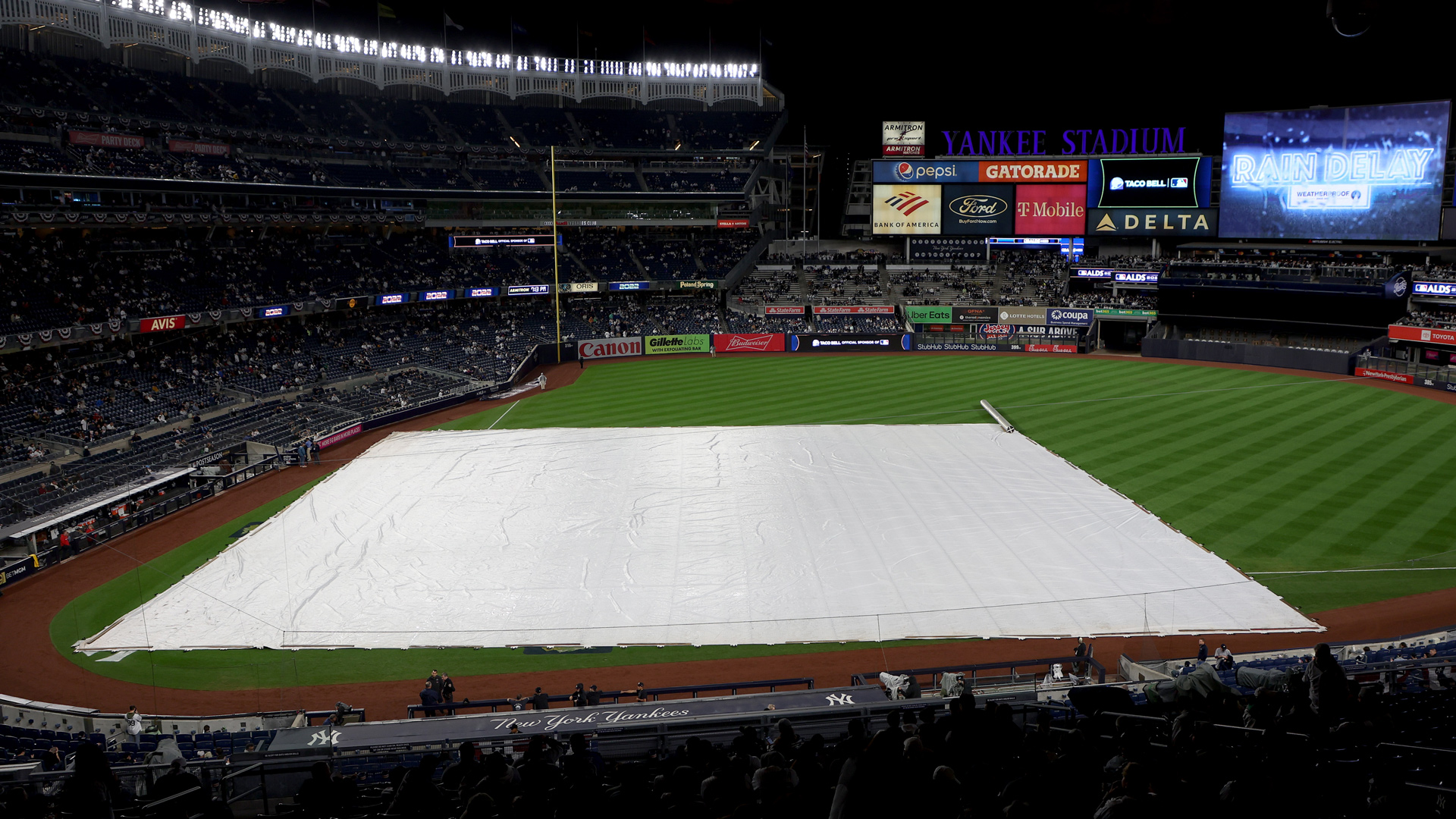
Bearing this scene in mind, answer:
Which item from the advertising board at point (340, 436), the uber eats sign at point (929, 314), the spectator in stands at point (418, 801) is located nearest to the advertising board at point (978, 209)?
the uber eats sign at point (929, 314)

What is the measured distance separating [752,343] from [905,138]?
69.4ft

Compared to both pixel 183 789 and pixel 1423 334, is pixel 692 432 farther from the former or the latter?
pixel 1423 334

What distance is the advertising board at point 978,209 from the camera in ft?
223

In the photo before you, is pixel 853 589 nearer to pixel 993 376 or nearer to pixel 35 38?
pixel 993 376

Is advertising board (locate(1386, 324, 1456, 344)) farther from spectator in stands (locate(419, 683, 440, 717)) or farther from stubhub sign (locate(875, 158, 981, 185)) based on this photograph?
spectator in stands (locate(419, 683, 440, 717))

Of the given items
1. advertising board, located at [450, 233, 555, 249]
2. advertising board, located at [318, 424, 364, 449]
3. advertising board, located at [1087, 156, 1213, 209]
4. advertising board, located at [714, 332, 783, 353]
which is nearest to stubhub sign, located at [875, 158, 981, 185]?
advertising board, located at [1087, 156, 1213, 209]

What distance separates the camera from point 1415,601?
19.1 meters

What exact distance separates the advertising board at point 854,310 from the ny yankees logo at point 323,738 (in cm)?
5690

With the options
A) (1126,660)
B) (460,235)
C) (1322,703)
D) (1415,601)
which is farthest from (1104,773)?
(460,235)

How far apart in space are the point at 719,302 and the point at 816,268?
910 cm

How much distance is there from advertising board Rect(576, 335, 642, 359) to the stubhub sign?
24.1m

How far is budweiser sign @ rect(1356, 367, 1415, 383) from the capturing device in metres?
45.6

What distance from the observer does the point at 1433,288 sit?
164 feet

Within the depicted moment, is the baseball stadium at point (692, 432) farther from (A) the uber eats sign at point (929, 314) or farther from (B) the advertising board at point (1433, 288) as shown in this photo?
(A) the uber eats sign at point (929, 314)
